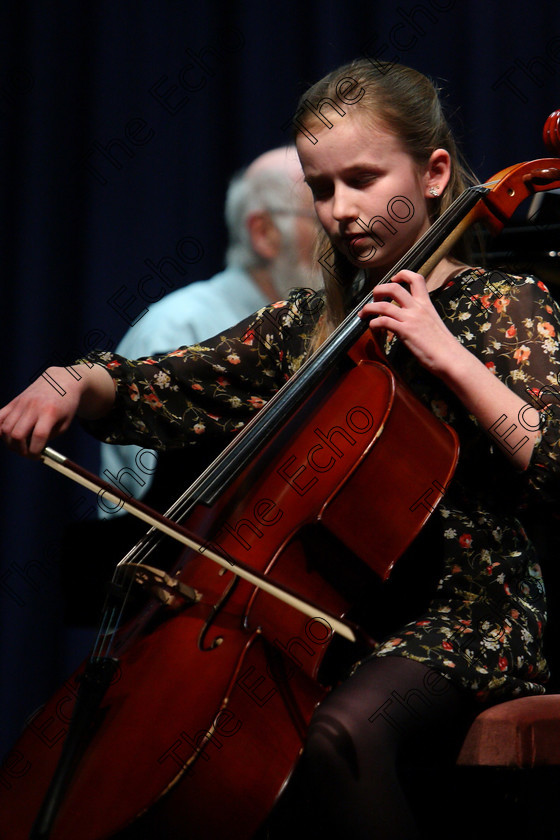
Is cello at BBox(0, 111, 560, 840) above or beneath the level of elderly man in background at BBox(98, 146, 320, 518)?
beneath

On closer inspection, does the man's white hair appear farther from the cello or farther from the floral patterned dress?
the cello

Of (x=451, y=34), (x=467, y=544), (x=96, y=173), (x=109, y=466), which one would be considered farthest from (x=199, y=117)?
(x=467, y=544)

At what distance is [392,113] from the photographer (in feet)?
3.31

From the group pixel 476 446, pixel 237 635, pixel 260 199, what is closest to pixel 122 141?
pixel 260 199

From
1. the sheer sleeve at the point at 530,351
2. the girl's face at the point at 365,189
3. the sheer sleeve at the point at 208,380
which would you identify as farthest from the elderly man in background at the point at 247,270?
the sheer sleeve at the point at 530,351

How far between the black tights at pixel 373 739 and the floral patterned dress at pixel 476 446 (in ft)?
0.08

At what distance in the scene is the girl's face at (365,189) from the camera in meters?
0.98

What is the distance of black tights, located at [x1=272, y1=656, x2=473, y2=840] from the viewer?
74 cm

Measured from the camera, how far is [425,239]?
96 centimetres

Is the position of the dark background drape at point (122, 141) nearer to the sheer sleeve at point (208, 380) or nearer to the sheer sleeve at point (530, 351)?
the sheer sleeve at point (208, 380)

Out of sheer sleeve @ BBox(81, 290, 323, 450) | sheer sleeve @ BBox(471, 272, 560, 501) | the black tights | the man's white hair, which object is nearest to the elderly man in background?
the man's white hair

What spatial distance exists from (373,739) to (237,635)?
0.51ft

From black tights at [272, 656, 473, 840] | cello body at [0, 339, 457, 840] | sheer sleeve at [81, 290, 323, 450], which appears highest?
sheer sleeve at [81, 290, 323, 450]

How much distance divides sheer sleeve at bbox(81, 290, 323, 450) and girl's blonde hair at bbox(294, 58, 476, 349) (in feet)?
0.23
